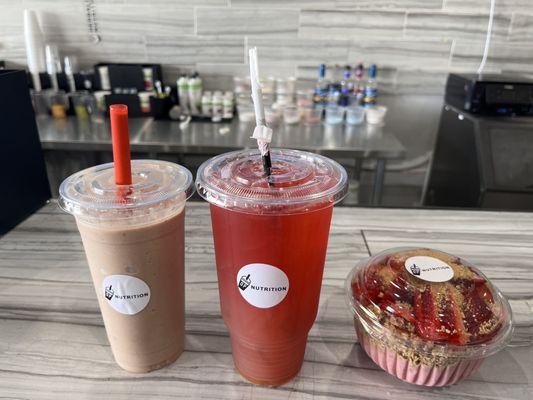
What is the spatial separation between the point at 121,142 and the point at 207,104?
1.90 metres

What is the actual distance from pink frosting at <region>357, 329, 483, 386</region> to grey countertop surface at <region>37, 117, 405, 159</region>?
55.1 inches

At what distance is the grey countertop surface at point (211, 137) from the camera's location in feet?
6.30

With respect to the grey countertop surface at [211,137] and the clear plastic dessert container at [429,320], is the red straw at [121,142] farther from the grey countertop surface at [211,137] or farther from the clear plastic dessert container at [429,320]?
the grey countertop surface at [211,137]

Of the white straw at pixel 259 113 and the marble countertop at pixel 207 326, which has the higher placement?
the white straw at pixel 259 113

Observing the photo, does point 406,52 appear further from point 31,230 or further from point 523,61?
point 31,230

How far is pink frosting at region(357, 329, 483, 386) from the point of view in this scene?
1.71 ft

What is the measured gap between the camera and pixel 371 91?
228 cm

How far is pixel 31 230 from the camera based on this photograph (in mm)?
917

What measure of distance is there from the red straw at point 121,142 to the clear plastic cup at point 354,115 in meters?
1.89

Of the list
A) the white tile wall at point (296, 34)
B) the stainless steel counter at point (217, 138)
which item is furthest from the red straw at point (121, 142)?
the white tile wall at point (296, 34)

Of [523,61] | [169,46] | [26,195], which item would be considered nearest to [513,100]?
[523,61]

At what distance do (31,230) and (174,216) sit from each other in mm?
568

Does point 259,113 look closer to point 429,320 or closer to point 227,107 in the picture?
point 429,320

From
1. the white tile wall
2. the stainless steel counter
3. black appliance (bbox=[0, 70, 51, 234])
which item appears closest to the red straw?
black appliance (bbox=[0, 70, 51, 234])
